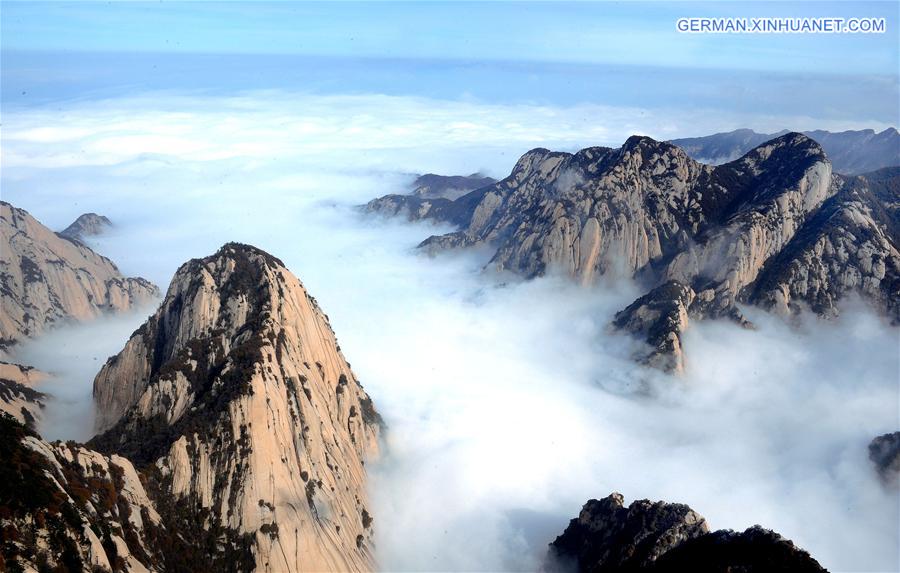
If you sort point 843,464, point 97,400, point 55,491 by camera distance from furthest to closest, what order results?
point 843,464 < point 97,400 < point 55,491

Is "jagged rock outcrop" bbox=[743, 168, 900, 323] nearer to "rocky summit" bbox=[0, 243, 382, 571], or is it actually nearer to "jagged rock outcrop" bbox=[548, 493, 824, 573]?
"jagged rock outcrop" bbox=[548, 493, 824, 573]

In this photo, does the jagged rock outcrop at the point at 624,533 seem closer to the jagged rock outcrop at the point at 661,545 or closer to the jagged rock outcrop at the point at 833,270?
the jagged rock outcrop at the point at 661,545

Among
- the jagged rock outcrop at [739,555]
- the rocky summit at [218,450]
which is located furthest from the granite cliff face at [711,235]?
the rocky summit at [218,450]

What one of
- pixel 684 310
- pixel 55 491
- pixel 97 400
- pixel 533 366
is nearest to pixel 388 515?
pixel 97 400

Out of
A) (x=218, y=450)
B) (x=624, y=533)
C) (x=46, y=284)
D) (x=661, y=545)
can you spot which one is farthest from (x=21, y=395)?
(x=46, y=284)

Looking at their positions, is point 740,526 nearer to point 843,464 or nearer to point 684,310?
point 843,464

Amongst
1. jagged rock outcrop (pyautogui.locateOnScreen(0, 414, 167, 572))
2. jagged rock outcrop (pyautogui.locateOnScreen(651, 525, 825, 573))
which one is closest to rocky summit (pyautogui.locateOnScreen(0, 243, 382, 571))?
jagged rock outcrop (pyautogui.locateOnScreen(0, 414, 167, 572))
